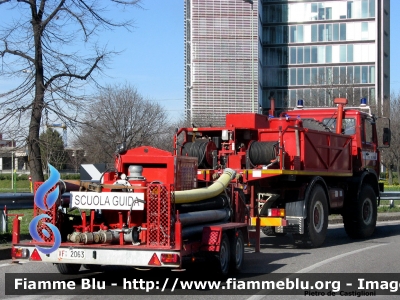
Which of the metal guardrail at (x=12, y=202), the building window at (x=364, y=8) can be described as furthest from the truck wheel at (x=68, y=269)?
the building window at (x=364, y=8)

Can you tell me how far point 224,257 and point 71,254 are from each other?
2.31 meters

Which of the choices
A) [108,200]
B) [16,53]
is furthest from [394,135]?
[108,200]

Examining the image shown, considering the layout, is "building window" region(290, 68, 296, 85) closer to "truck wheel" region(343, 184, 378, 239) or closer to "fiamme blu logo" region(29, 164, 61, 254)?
"truck wheel" region(343, 184, 378, 239)

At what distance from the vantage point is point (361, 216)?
16.7 m

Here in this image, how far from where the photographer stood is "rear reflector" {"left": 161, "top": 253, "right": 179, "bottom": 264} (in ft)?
28.3

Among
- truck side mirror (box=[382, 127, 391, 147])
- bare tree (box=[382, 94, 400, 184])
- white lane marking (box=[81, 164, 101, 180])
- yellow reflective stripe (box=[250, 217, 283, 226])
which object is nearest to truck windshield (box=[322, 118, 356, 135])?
truck side mirror (box=[382, 127, 391, 147])

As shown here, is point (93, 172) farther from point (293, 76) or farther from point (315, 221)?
point (293, 76)

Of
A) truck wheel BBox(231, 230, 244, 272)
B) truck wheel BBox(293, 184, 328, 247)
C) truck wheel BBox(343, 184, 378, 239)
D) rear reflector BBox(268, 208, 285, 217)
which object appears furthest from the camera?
truck wheel BBox(343, 184, 378, 239)

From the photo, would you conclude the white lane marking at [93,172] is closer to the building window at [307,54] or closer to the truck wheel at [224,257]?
the truck wheel at [224,257]

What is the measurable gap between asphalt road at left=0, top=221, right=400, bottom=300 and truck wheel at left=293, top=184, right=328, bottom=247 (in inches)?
10.9

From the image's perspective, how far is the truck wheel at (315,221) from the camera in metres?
14.2

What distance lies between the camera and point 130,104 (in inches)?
1576

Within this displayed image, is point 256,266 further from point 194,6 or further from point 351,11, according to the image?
point 351,11

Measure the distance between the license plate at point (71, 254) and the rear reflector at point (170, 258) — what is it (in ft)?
3.57
